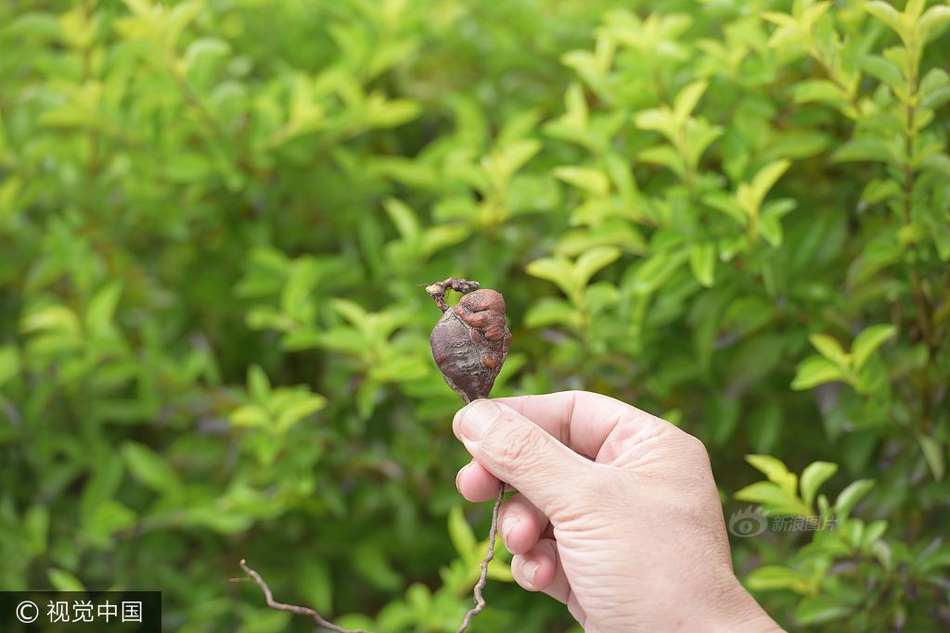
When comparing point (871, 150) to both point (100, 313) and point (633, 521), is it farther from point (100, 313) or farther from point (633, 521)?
point (100, 313)

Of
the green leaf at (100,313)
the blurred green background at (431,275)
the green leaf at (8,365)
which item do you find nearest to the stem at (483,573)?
the blurred green background at (431,275)

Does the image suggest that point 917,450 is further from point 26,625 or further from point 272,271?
point 26,625

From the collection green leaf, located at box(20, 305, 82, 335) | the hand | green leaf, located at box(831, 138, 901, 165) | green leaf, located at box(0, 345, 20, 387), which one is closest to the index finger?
the hand

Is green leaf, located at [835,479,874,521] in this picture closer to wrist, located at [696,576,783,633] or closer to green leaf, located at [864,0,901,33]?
wrist, located at [696,576,783,633]

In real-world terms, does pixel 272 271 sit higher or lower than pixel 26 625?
higher

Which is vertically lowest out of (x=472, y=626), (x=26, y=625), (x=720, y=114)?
(x=26, y=625)

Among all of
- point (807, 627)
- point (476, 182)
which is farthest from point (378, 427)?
point (807, 627)

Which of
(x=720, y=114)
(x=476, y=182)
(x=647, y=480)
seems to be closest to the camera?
(x=647, y=480)
